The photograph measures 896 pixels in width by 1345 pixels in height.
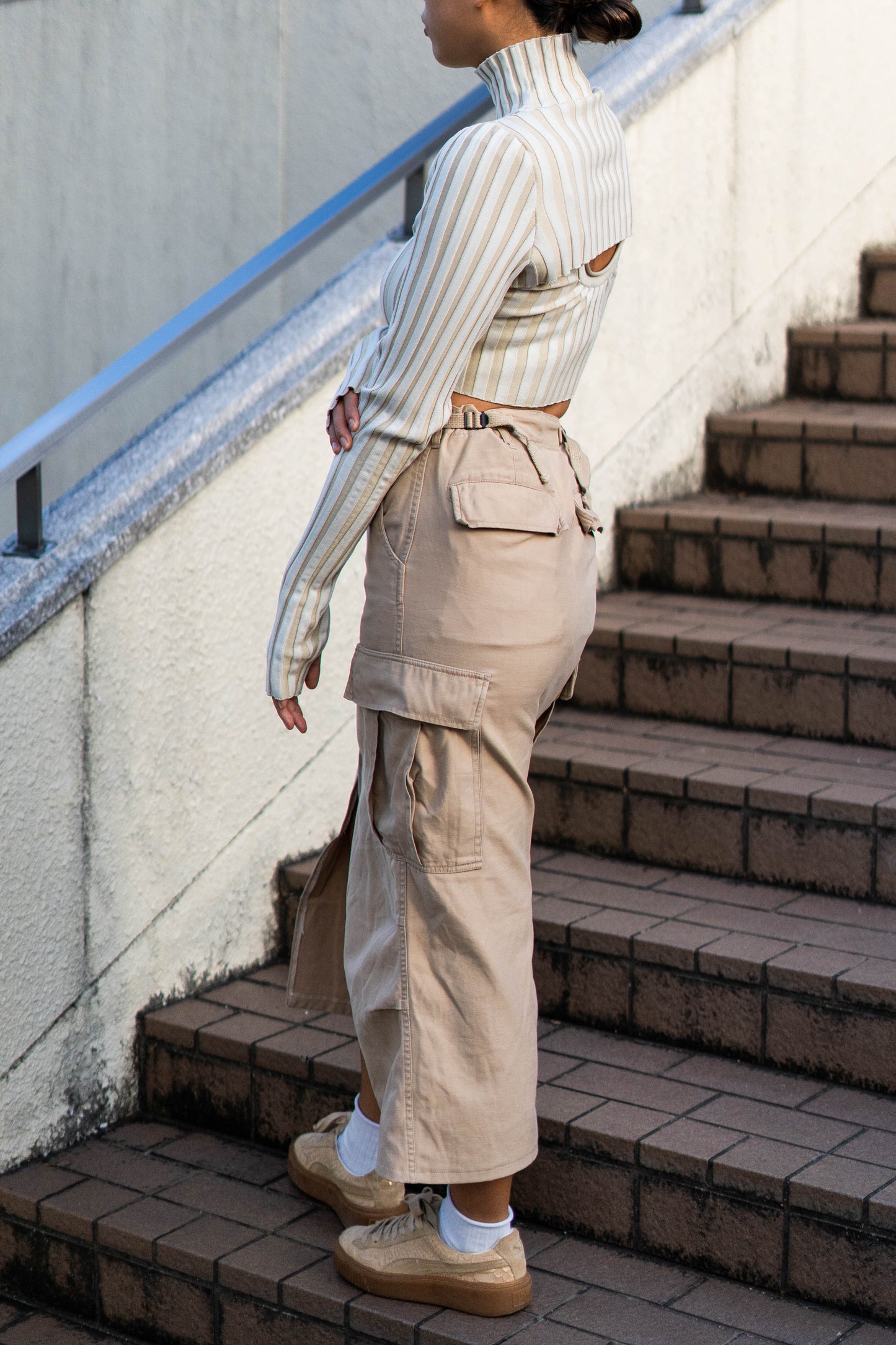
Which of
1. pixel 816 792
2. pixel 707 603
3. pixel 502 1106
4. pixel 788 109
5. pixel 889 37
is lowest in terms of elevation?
pixel 502 1106

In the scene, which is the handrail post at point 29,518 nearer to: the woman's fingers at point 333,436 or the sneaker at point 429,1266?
the woman's fingers at point 333,436

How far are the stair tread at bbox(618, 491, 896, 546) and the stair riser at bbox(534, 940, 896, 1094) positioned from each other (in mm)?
1477

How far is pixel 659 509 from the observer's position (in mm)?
4590

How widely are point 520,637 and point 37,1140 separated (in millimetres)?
1601

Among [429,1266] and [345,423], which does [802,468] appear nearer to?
[345,423]

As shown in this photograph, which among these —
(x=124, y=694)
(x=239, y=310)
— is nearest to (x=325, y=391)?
(x=124, y=694)

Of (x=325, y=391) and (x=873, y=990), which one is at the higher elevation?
(x=325, y=391)

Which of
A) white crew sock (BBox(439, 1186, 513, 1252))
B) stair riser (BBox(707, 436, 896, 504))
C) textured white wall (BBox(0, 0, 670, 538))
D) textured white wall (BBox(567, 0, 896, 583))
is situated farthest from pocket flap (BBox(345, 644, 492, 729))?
textured white wall (BBox(0, 0, 670, 538))

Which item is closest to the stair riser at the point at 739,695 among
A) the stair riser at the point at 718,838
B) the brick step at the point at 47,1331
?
the stair riser at the point at 718,838

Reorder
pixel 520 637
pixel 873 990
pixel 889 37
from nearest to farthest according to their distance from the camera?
pixel 520 637 < pixel 873 990 < pixel 889 37

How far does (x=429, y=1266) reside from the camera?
105 inches

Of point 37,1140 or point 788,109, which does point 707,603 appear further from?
point 37,1140

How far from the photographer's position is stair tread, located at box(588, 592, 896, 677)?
381 centimetres

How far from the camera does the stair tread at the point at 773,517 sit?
420 cm
